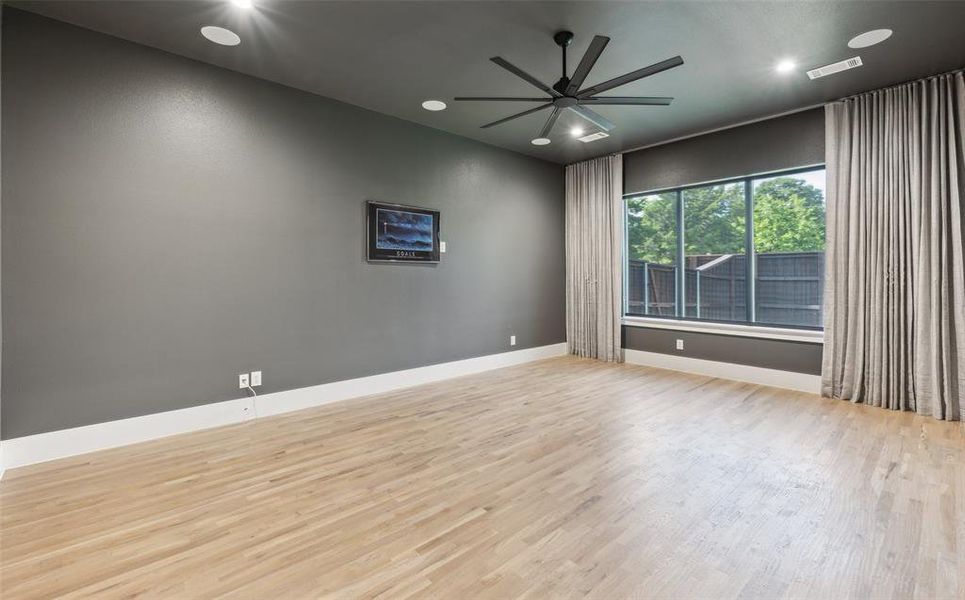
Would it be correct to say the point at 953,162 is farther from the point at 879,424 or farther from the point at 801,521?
the point at 801,521

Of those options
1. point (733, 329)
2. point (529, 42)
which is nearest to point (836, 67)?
point (529, 42)

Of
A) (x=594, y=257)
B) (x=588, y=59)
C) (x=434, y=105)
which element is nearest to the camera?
(x=588, y=59)

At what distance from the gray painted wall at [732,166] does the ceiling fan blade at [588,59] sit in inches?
116

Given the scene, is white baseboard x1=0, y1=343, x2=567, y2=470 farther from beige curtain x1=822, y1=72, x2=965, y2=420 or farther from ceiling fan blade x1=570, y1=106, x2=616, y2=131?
beige curtain x1=822, y1=72, x2=965, y2=420

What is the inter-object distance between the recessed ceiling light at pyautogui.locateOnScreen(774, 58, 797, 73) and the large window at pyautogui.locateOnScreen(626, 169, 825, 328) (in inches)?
56.9

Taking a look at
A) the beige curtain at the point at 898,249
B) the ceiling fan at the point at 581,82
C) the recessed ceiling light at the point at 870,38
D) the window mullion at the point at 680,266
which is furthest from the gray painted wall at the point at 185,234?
the beige curtain at the point at 898,249

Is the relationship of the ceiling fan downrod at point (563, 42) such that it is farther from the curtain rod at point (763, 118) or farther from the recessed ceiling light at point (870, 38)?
the curtain rod at point (763, 118)

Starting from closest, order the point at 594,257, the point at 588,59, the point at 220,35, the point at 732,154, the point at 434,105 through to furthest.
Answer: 1. the point at 588,59
2. the point at 220,35
3. the point at 434,105
4. the point at 732,154
5. the point at 594,257

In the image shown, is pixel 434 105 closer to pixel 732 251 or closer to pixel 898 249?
pixel 732 251

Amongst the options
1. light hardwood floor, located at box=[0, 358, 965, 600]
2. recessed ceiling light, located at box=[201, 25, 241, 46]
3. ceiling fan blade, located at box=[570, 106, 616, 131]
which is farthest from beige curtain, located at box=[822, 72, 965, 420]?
recessed ceiling light, located at box=[201, 25, 241, 46]

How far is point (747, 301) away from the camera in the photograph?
5082 millimetres

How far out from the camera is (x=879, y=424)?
345 centimetres

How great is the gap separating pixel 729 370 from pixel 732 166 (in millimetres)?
2385

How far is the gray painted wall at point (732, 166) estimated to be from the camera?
176 inches
